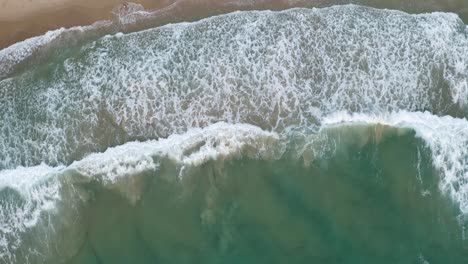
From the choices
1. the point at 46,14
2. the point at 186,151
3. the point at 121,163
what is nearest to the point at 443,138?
the point at 186,151

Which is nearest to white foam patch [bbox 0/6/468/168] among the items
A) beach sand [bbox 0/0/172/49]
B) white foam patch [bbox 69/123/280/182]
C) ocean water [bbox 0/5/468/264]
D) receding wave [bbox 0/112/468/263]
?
ocean water [bbox 0/5/468/264]

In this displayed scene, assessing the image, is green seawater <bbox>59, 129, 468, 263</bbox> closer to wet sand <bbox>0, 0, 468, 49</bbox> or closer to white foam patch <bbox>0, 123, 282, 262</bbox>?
white foam patch <bbox>0, 123, 282, 262</bbox>

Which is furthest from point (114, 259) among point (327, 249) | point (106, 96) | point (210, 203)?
point (327, 249)

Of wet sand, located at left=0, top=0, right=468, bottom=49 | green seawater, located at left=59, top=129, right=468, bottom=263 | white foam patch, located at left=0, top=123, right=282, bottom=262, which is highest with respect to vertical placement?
wet sand, located at left=0, top=0, right=468, bottom=49

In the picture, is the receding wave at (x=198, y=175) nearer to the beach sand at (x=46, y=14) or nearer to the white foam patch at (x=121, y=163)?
the white foam patch at (x=121, y=163)

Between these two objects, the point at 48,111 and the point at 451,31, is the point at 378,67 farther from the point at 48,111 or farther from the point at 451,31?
the point at 48,111

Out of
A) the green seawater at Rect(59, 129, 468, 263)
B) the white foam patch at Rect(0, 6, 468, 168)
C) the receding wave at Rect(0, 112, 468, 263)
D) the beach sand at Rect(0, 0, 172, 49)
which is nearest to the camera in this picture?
the green seawater at Rect(59, 129, 468, 263)

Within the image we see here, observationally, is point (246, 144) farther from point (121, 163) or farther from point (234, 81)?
point (121, 163)
